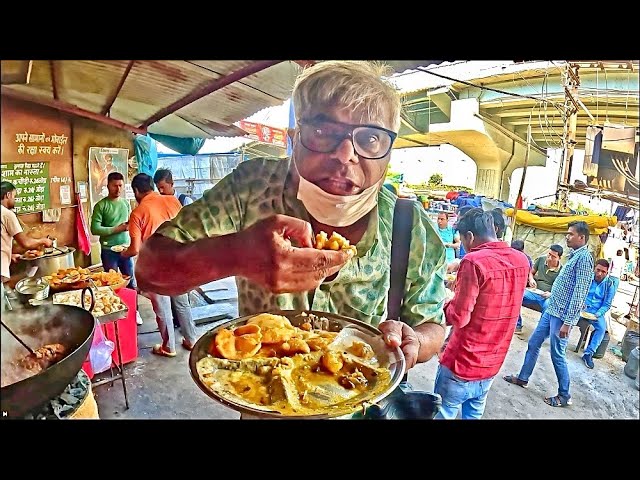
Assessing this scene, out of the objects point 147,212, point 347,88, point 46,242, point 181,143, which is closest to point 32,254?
point 46,242

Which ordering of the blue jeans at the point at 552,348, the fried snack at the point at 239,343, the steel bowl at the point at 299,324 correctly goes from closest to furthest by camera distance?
1. the steel bowl at the point at 299,324
2. the fried snack at the point at 239,343
3. the blue jeans at the point at 552,348

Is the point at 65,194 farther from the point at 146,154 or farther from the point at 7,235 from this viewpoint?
the point at 146,154

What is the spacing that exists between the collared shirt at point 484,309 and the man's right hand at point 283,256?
665 mm

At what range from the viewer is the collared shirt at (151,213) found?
7.19ft

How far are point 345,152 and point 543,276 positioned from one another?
4.07 ft

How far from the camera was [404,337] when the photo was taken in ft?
7.69

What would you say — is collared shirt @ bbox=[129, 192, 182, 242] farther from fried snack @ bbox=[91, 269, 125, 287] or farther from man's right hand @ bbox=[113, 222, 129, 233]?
fried snack @ bbox=[91, 269, 125, 287]

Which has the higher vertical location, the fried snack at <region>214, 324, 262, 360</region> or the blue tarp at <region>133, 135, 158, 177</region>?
the blue tarp at <region>133, 135, 158, 177</region>

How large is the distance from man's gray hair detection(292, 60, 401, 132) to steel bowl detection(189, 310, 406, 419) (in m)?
1.01

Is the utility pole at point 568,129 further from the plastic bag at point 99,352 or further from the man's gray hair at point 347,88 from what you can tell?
the plastic bag at point 99,352

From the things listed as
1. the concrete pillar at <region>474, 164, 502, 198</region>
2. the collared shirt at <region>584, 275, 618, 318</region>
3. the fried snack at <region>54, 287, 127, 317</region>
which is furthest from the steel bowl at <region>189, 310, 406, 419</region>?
the collared shirt at <region>584, 275, 618, 318</region>

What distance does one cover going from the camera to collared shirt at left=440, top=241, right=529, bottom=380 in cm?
235

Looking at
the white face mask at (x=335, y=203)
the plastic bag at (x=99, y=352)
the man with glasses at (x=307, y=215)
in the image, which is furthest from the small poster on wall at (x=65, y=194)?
the white face mask at (x=335, y=203)

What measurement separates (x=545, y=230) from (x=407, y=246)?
29.2 inches
